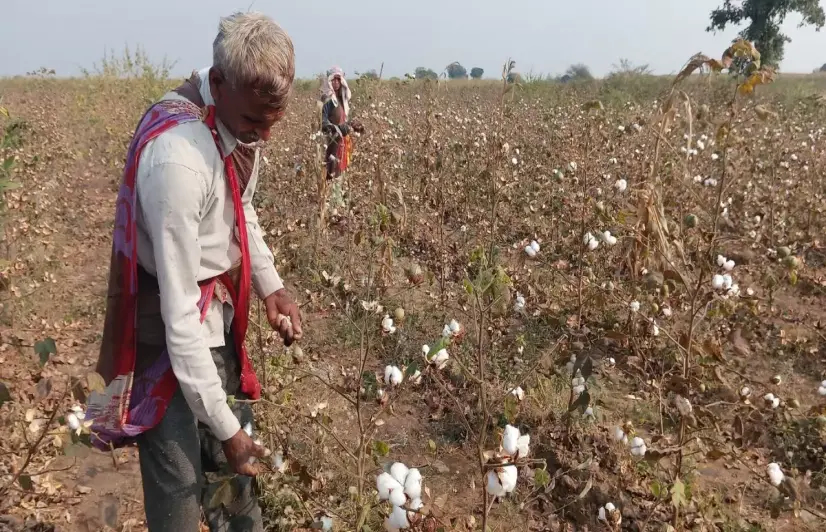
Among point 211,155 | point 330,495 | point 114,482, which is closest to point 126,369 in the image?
point 211,155

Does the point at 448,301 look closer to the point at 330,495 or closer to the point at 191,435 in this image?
the point at 330,495

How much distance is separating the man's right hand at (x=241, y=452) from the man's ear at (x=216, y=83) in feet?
2.51

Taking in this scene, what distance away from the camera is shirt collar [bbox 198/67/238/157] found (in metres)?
1.32

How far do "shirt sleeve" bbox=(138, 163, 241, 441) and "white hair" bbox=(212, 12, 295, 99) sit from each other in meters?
0.23

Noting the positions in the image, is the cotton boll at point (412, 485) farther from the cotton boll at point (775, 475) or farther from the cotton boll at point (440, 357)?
the cotton boll at point (775, 475)

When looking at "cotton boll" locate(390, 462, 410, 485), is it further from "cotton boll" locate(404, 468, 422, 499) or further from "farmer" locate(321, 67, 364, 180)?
"farmer" locate(321, 67, 364, 180)

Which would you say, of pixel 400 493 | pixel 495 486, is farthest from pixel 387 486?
pixel 495 486

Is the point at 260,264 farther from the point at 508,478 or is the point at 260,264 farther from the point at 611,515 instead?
the point at 611,515

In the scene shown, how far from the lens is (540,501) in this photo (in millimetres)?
2545

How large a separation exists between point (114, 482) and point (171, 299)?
5.96 ft

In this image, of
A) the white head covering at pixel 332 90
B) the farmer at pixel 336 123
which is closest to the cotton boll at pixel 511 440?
the farmer at pixel 336 123

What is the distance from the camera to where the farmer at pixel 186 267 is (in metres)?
1.18

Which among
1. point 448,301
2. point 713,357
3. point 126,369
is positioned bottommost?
point 448,301

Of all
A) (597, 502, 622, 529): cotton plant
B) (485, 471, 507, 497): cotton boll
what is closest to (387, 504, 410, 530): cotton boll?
(485, 471, 507, 497): cotton boll
